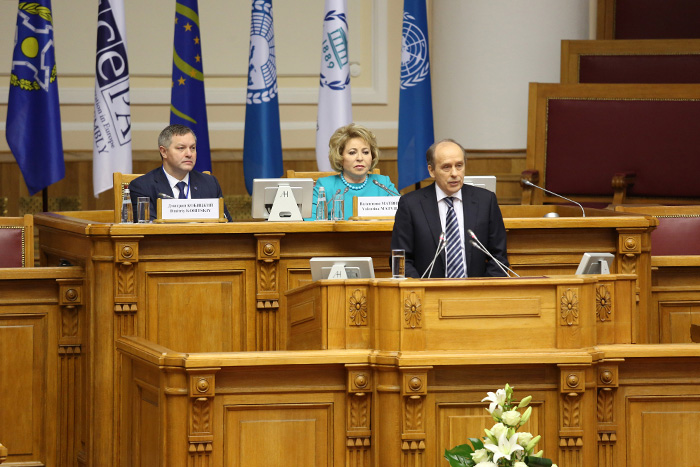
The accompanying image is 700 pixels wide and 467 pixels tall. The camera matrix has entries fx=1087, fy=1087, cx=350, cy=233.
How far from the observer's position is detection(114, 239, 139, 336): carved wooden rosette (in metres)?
4.40

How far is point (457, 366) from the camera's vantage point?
3.52 metres

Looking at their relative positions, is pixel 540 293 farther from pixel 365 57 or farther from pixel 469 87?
pixel 365 57

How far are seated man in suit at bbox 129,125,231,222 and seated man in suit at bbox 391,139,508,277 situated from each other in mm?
1230

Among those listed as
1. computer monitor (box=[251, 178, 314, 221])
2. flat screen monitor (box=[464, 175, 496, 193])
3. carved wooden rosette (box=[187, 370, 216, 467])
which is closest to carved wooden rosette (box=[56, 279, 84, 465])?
computer monitor (box=[251, 178, 314, 221])

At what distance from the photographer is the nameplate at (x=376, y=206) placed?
15.5ft

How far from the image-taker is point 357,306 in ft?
12.0

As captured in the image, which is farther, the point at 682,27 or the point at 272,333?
the point at 682,27

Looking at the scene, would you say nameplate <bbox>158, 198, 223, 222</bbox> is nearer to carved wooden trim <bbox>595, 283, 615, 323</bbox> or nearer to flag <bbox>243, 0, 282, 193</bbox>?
carved wooden trim <bbox>595, 283, 615, 323</bbox>

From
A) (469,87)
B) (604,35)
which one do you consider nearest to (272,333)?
(469,87)

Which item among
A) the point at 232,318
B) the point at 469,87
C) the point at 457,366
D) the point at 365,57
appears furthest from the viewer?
the point at 365,57

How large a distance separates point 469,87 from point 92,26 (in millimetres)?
2736

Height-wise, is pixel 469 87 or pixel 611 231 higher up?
pixel 469 87

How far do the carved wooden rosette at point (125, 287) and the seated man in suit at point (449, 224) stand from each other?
107cm

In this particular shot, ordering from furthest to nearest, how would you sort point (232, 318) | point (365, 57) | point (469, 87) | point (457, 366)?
point (365, 57) → point (469, 87) → point (232, 318) → point (457, 366)
